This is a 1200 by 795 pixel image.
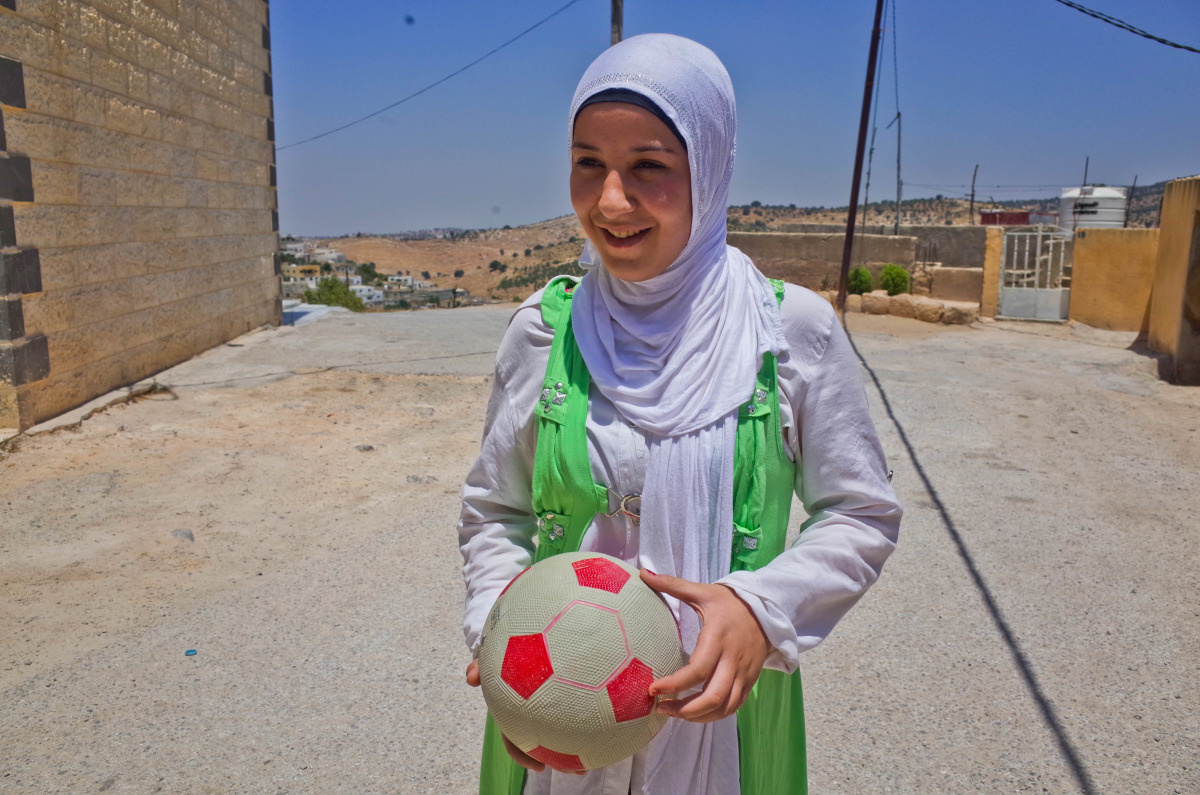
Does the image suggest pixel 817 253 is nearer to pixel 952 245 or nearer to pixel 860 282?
pixel 860 282

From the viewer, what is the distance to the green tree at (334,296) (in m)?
21.5

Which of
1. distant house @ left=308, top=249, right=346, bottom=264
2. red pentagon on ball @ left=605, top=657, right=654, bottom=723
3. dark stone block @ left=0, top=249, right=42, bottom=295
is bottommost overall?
distant house @ left=308, top=249, right=346, bottom=264

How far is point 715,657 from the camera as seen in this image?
1.17 metres

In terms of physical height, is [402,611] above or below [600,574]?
below

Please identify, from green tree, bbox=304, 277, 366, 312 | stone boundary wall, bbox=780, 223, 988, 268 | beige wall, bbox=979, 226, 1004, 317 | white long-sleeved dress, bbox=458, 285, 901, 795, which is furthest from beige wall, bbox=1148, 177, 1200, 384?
green tree, bbox=304, 277, 366, 312

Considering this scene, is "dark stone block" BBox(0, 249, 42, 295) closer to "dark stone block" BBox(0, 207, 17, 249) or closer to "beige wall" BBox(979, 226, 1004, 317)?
"dark stone block" BBox(0, 207, 17, 249)

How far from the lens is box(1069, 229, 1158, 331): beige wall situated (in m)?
12.4

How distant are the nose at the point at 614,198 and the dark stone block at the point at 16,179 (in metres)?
6.46

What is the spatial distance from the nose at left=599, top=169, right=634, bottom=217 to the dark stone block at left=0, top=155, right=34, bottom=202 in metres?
6.46

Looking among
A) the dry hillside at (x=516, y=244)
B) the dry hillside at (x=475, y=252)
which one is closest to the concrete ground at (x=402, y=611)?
the dry hillside at (x=516, y=244)

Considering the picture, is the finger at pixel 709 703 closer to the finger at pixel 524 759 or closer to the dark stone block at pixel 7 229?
the finger at pixel 524 759

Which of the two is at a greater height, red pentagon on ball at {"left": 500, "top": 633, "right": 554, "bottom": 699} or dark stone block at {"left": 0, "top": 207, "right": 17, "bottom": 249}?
dark stone block at {"left": 0, "top": 207, "right": 17, "bottom": 249}

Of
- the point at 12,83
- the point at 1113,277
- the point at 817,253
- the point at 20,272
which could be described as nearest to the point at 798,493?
the point at 20,272

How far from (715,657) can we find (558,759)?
29 centimetres
